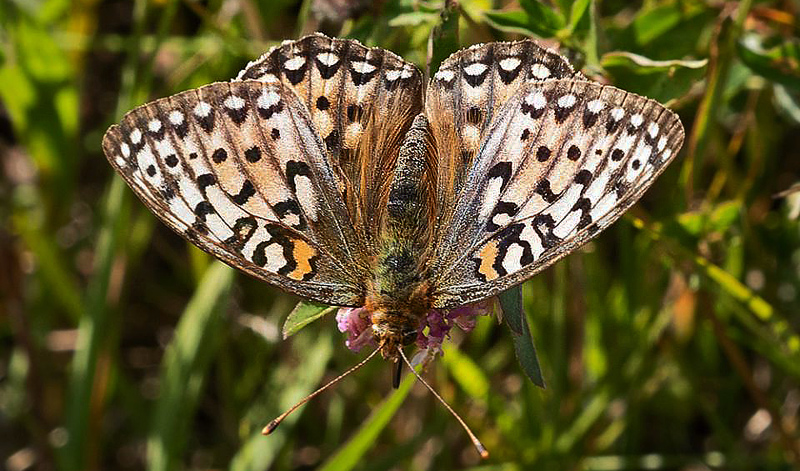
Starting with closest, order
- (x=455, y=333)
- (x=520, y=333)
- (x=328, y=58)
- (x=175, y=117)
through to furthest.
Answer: (x=520, y=333) < (x=175, y=117) < (x=328, y=58) < (x=455, y=333)

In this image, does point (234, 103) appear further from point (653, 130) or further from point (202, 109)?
point (653, 130)

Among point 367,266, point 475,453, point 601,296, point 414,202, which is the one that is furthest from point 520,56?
point 475,453

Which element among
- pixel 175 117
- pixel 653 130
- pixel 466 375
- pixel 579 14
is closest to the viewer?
pixel 653 130

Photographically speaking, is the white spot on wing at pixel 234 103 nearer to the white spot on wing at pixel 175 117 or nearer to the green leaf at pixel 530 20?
the white spot on wing at pixel 175 117

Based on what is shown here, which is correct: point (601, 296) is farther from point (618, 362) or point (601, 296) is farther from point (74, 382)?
point (74, 382)

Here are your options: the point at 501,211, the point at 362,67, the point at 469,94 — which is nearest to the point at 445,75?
the point at 469,94

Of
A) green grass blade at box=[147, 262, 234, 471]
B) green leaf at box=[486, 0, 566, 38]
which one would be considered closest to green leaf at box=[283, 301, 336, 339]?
green leaf at box=[486, 0, 566, 38]
